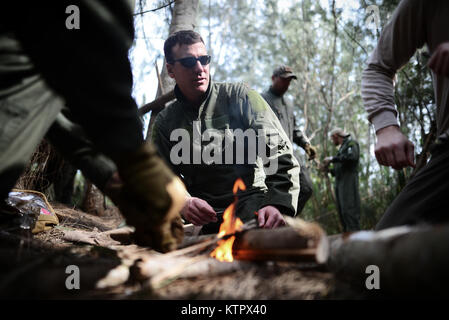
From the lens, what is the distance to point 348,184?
690 centimetres

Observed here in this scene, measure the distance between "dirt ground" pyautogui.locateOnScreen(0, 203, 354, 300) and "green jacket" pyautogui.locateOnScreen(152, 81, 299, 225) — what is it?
129cm

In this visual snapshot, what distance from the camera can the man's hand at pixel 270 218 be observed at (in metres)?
2.12

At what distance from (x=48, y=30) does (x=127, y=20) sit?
32 cm

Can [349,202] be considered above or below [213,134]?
below

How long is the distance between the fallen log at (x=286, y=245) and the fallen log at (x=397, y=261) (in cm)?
9

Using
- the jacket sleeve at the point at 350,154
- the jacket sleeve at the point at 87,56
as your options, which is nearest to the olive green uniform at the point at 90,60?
the jacket sleeve at the point at 87,56

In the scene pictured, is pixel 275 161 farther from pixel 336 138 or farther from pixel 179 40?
pixel 336 138

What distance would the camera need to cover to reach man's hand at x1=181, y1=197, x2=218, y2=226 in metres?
2.31

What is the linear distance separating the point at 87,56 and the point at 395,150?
165 cm

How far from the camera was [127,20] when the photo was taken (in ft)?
4.35

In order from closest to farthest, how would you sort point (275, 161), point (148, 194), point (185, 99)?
point (148, 194)
point (275, 161)
point (185, 99)

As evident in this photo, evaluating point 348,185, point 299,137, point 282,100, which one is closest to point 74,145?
point 282,100

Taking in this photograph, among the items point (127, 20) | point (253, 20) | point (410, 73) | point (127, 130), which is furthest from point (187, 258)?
point (253, 20)
